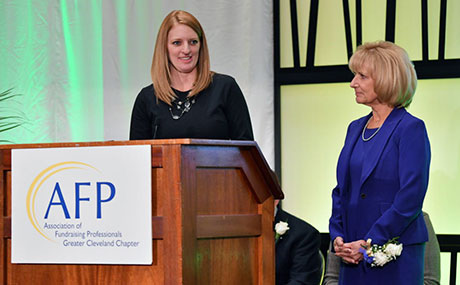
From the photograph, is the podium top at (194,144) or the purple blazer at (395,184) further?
the purple blazer at (395,184)

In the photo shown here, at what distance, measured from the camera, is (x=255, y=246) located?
2.49m

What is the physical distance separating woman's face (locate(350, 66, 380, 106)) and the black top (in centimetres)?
48

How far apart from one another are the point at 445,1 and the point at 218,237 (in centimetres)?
267

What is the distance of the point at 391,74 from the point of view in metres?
2.84

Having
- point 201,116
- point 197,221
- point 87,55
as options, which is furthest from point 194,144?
point 87,55

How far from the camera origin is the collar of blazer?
2.79 m

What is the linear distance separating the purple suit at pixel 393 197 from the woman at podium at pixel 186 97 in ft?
1.66

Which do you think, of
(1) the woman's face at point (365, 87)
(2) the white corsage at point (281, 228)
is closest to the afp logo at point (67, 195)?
(1) the woman's face at point (365, 87)

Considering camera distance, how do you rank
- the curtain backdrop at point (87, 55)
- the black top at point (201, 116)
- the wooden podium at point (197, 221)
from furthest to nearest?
the curtain backdrop at point (87, 55), the black top at point (201, 116), the wooden podium at point (197, 221)

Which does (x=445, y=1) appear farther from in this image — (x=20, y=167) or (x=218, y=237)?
(x=20, y=167)

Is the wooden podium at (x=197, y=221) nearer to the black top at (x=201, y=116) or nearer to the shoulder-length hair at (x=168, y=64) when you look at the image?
the black top at (x=201, y=116)

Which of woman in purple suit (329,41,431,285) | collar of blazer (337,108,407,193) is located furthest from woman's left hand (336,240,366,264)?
collar of blazer (337,108,407,193)

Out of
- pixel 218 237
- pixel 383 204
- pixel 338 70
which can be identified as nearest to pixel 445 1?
pixel 338 70

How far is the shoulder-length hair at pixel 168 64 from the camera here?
8.93ft
